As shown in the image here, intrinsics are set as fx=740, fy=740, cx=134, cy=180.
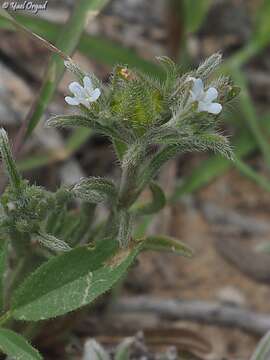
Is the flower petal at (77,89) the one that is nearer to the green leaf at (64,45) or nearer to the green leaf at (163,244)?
the green leaf at (163,244)

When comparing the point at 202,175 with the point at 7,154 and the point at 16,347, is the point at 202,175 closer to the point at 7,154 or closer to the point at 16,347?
the point at 7,154

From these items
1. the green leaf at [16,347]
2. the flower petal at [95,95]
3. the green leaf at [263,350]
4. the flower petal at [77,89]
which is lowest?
the green leaf at [16,347]

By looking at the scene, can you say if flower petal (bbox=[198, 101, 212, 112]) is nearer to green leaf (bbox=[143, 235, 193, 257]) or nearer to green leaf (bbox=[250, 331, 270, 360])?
green leaf (bbox=[143, 235, 193, 257])

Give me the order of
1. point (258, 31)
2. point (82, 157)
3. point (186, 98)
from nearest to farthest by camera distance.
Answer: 1. point (186, 98)
2. point (82, 157)
3. point (258, 31)

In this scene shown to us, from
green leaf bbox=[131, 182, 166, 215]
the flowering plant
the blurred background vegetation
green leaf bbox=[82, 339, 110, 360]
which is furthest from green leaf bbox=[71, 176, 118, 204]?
the blurred background vegetation

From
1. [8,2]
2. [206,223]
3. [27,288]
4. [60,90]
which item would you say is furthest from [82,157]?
[27,288]

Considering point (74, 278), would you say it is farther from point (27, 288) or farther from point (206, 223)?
point (206, 223)

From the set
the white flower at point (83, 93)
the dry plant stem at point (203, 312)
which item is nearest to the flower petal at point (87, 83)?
the white flower at point (83, 93)
